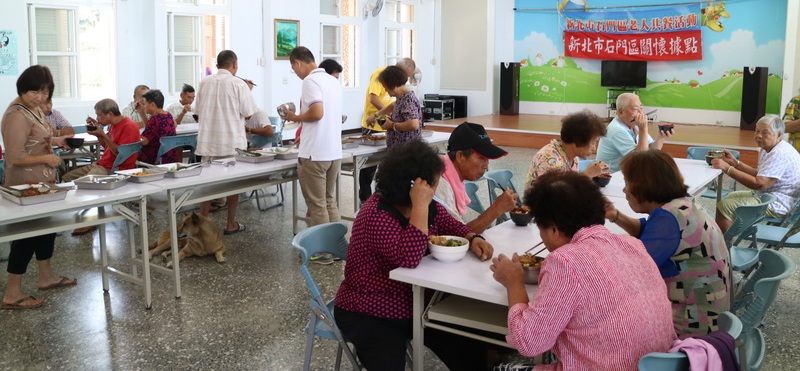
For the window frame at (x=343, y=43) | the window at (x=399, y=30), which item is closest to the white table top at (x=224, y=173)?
the window frame at (x=343, y=43)

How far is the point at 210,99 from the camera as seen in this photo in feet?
18.0

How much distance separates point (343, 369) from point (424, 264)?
94 cm

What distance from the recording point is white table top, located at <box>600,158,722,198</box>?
4.23 meters

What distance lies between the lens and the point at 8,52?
8.00 metres

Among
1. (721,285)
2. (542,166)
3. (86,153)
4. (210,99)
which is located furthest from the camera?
(86,153)

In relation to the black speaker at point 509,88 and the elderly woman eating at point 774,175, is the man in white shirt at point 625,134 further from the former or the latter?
the black speaker at point 509,88

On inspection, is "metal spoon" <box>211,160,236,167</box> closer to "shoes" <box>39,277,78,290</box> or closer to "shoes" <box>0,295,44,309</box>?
"shoes" <box>39,277,78,290</box>

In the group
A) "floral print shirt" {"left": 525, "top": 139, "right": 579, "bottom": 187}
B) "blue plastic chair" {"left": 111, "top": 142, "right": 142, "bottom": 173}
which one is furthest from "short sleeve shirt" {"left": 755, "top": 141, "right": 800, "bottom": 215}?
"blue plastic chair" {"left": 111, "top": 142, "right": 142, "bottom": 173}

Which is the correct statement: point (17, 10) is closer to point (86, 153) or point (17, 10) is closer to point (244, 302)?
point (86, 153)

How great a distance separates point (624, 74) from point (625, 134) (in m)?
8.45

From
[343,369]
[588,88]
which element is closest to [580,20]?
[588,88]

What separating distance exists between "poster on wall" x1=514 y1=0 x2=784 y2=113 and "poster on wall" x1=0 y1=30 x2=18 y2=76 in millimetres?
8983

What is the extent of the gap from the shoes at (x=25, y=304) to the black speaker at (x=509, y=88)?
1078 cm

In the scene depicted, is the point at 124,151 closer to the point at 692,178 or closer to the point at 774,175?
the point at 692,178
